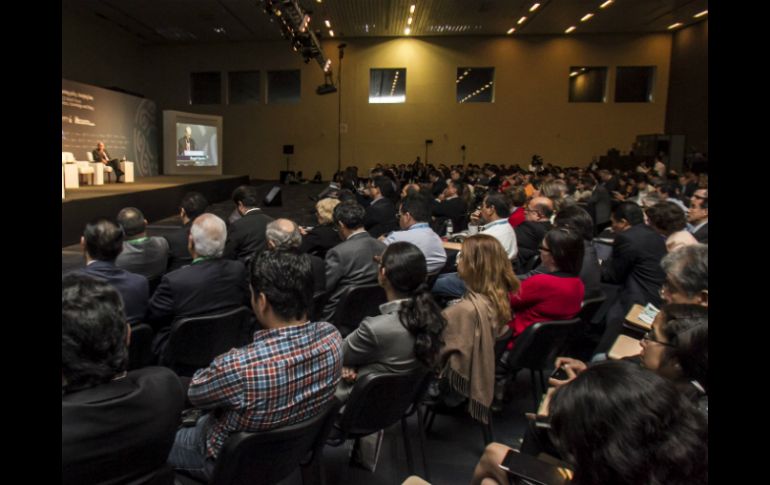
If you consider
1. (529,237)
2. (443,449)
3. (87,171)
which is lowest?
(443,449)

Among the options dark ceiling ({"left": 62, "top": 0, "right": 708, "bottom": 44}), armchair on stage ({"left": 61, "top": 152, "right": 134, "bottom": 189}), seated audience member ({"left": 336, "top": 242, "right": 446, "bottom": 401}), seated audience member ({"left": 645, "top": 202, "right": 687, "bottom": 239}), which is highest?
dark ceiling ({"left": 62, "top": 0, "right": 708, "bottom": 44})

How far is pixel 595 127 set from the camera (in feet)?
50.4

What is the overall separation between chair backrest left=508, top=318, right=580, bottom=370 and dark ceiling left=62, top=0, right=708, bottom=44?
35.2ft

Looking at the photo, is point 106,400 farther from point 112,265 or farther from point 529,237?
point 529,237

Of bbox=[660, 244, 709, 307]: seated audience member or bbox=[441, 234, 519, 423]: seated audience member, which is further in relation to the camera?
bbox=[441, 234, 519, 423]: seated audience member

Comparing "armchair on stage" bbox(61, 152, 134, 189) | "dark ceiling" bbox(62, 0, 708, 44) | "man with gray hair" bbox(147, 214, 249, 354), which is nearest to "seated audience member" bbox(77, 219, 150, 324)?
"man with gray hair" bbox(147, 214, 249, 354)

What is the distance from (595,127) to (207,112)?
12.1m

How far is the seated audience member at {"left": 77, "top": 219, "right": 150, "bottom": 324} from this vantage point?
2.41 m

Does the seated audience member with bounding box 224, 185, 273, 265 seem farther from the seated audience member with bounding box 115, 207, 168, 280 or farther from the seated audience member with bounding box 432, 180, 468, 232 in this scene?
the seated audience member with bounding box 432, 180, 468, 232

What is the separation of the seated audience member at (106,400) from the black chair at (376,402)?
66cm

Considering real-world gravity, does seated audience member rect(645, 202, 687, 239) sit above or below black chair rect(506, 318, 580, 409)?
above

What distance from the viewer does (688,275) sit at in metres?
2.10

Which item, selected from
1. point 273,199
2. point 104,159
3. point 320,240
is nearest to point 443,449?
point 320,240
